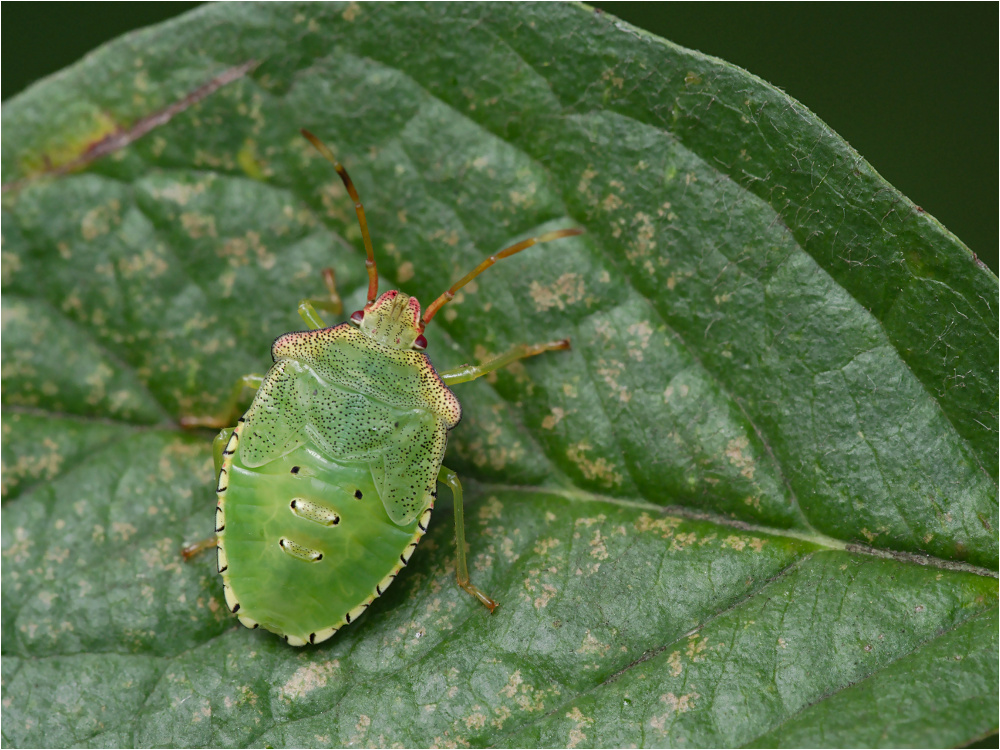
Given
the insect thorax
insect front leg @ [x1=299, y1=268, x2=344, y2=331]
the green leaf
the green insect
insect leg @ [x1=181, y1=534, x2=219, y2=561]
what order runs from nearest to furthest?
the green leaf, the green insect, the insect thorax, insect leg @ [x1=181, y1=534, x2=219, y2=561], insect front leg @ [x1=299, y1=268, x2=344, y2=331]

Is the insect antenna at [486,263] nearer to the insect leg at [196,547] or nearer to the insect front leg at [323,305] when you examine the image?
the insect front leg at [323,305]

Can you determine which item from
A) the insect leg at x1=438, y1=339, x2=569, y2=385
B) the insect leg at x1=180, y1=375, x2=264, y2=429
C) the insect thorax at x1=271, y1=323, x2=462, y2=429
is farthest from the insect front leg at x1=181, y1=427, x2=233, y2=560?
the insect leg at x1=438, y1=339, x2=569, y2=385

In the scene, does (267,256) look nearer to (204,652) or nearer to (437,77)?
(437,77)

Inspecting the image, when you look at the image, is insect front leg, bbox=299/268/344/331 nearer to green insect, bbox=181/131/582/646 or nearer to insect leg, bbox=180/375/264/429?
green insect, bbox=181/131/582/646

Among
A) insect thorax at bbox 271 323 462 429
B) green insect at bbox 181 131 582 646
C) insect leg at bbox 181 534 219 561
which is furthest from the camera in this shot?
insect leg at bbox 181 534 219 561

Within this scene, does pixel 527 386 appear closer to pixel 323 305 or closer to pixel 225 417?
pixel 323 305

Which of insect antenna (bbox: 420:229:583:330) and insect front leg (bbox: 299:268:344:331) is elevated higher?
insect antenna (bbox: 420:229:583:330)
